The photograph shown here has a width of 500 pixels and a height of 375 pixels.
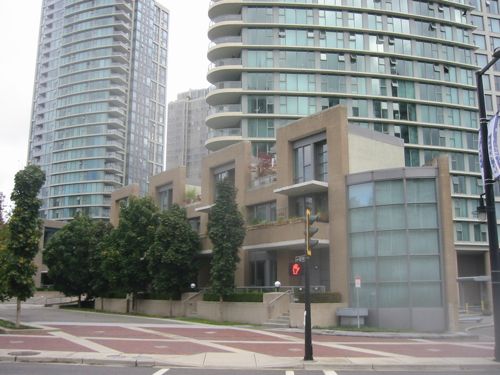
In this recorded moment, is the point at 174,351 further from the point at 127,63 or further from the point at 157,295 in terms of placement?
the point at 127,63

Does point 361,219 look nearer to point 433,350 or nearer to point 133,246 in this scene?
point 433,350

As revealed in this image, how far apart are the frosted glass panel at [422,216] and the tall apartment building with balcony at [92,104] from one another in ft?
301

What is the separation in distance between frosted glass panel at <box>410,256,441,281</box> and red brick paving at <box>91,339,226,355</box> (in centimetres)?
1299

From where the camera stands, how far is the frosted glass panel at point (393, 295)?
28.3m

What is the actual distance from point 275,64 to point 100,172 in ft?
199

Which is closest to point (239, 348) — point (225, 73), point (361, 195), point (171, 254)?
point (361, 195)

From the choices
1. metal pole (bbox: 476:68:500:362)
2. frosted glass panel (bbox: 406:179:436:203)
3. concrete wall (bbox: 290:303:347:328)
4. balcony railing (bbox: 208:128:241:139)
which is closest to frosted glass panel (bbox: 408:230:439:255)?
frosted glass panel (bbox: 406:179:436:203)

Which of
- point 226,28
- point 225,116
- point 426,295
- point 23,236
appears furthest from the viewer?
point 226,28

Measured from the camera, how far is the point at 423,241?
28.5 metres

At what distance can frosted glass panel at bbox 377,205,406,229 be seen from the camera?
1136 inches

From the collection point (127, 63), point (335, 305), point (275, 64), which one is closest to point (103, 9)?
point (127, 63)

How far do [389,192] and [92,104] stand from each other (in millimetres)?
99513

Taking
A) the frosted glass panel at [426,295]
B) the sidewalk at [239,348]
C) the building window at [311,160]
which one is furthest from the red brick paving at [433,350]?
the building window at [311,160]

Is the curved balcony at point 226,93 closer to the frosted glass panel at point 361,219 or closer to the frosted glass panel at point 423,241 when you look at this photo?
the frosted glass panel at point 361,219
